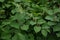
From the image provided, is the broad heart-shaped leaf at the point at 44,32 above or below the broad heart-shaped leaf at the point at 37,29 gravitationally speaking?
below

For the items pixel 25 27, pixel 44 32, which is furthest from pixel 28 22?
pixel 44 32

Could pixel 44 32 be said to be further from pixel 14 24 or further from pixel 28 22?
pixel 14 24

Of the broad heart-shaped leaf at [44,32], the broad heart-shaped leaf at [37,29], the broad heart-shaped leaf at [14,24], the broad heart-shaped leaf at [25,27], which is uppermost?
the broad heart-shaped leaf at [14,24]

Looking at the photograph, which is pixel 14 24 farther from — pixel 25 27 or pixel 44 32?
pixel 44 32

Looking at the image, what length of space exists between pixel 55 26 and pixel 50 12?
14cm

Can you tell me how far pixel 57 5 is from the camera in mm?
1781

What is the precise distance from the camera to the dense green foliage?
155cm

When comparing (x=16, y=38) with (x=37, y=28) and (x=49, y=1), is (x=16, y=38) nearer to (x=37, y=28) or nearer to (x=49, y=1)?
(x=37, y=28)

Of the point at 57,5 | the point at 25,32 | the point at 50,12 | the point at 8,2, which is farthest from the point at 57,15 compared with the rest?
the point at 8,2

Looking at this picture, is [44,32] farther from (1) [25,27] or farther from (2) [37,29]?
(1) [25,27]

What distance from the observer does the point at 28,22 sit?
1.58 metres

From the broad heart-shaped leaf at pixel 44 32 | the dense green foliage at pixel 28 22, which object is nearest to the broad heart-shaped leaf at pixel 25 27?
the dense green foliage at pixel 28 22

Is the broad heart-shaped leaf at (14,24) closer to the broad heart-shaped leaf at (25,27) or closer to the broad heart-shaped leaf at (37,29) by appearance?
the broad heart-shaped leaf at (25,27)

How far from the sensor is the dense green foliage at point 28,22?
1553mm
